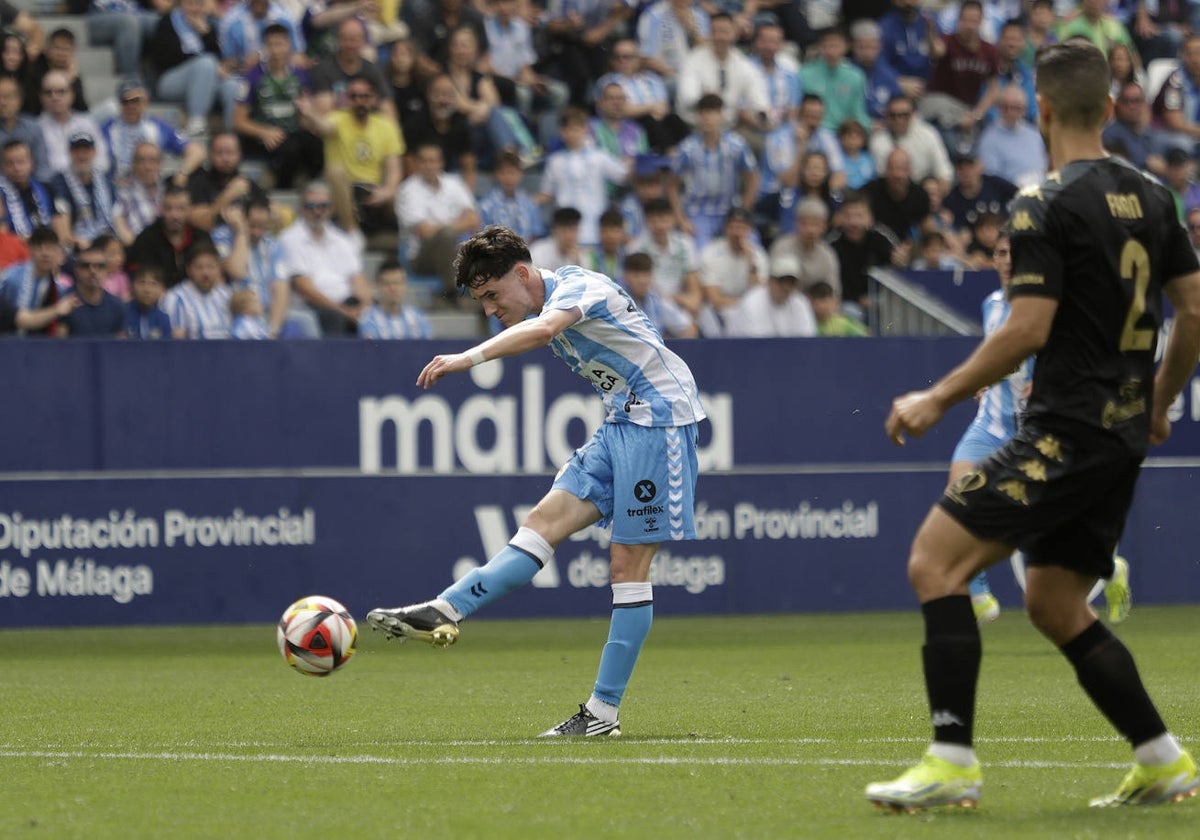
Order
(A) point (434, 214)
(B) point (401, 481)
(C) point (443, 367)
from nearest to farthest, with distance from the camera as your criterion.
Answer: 1. (C) point (443, 367)
2. (B) point (401, 481)
3. (A) point (434, 214)

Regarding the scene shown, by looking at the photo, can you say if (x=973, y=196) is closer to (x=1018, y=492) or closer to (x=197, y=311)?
(x=197, y=311)

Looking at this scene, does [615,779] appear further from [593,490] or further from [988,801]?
[593,490]

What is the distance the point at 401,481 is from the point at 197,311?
97.7 inches

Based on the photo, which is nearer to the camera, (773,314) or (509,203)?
(773,314)

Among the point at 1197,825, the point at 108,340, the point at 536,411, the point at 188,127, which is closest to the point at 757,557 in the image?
the point at 536,411

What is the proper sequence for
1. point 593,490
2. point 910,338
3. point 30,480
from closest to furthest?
1. point 593,490
2. point 30,480
3. point 910,338

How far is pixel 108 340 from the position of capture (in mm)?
15602

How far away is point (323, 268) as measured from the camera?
677 inches

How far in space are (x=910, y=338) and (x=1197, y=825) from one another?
11.3 metres

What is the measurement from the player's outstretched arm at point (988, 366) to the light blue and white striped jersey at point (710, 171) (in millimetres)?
13470

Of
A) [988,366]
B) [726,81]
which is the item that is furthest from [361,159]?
[988,366]

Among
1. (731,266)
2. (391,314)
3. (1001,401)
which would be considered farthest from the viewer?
(731,266)

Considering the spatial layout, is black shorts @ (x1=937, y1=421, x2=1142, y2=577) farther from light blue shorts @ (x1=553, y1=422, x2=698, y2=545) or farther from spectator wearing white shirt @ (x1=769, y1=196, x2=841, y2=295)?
spectator wearing white shirt @ (x1=769, y1=196, x2=841, y2=295)

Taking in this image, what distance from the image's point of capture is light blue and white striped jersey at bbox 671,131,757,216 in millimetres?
18969
